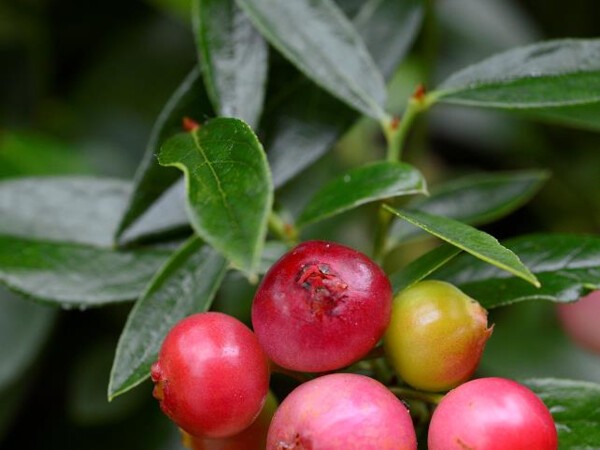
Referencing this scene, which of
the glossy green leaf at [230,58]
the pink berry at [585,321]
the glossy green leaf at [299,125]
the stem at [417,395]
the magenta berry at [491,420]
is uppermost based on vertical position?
the glossy green leaf at [230,58]

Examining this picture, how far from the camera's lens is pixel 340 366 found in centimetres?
54

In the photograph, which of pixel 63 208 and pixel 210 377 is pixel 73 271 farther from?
pixel 210 377

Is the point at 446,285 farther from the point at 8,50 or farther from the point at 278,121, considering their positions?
the point at 8,50

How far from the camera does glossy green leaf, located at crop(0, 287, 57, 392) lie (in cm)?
91

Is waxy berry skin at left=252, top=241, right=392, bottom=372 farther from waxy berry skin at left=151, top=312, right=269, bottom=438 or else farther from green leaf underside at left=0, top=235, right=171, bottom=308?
green leaf underside at left=0, top=235, right=171, bottom=308

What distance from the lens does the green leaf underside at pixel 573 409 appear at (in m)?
0.60

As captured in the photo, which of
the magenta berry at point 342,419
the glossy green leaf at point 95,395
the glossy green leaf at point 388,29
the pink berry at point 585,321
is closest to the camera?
the magenta berry at point 342,419

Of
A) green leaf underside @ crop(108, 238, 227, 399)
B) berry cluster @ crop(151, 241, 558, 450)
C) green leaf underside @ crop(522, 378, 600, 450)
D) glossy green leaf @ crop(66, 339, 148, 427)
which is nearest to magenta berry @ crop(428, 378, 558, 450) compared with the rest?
berry cluster @ crop(151, 241, 558, 450)

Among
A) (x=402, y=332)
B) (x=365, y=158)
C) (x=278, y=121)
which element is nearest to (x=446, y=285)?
(x=402, y=332)

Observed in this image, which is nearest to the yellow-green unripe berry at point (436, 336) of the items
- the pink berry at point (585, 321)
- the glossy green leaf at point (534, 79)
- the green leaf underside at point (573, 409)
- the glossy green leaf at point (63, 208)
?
the green leaf underside at point (573, 409)

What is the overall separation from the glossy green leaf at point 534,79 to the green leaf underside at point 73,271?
30 cm

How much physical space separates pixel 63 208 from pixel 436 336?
41 centimetres

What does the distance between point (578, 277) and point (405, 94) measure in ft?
2.33

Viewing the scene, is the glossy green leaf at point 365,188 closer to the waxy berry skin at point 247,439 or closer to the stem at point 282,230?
the stem at point 282,230
